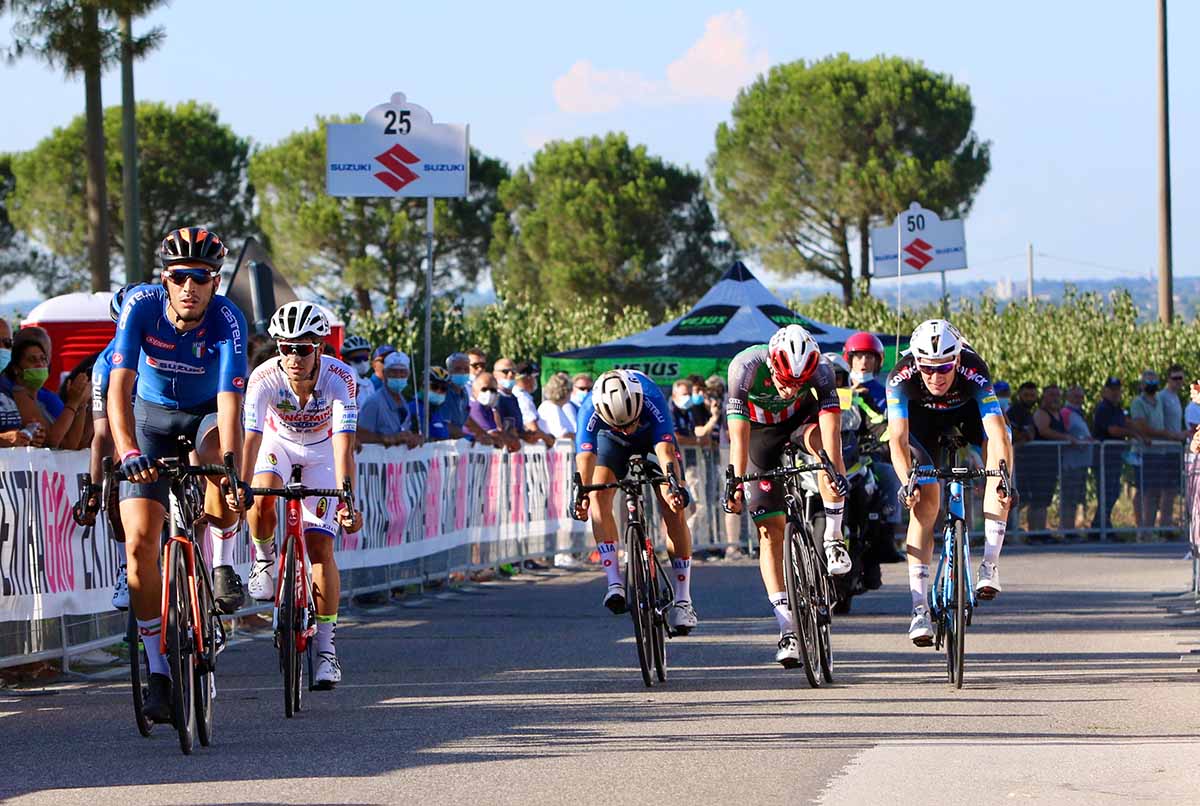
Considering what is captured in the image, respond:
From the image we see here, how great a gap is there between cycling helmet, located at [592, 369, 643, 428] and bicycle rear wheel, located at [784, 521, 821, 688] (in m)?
1.14

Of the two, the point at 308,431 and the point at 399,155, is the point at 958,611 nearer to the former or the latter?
the point at 308,431

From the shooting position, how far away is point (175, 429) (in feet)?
29.9

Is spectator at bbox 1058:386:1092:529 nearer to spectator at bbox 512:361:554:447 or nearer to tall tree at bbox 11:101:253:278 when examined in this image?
spectator at bbox 512:361:554:447

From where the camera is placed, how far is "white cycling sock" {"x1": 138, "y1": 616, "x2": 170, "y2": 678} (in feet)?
28.2

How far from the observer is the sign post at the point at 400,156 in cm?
1798

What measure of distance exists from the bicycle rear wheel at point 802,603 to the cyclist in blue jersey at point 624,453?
82cm

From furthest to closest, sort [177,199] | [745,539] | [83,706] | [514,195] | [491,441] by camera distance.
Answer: [514,195]
[177,199]
[745,539]
[491,441]
[83,706]

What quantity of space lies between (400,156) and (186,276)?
30.8 ft

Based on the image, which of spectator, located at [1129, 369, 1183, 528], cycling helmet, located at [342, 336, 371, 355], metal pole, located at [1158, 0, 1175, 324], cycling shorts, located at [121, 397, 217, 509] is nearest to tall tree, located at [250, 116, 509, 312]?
metal pole, located at [1158, 0, 1175, 324]

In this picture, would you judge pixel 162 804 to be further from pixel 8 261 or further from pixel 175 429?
pixel 8 261

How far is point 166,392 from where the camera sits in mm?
9047

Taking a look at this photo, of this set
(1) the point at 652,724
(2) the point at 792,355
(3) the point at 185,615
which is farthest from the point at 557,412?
(3) the point at 185,615

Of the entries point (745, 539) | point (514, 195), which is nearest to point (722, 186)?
point (514, 195)

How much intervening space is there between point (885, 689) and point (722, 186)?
77.7 meters
